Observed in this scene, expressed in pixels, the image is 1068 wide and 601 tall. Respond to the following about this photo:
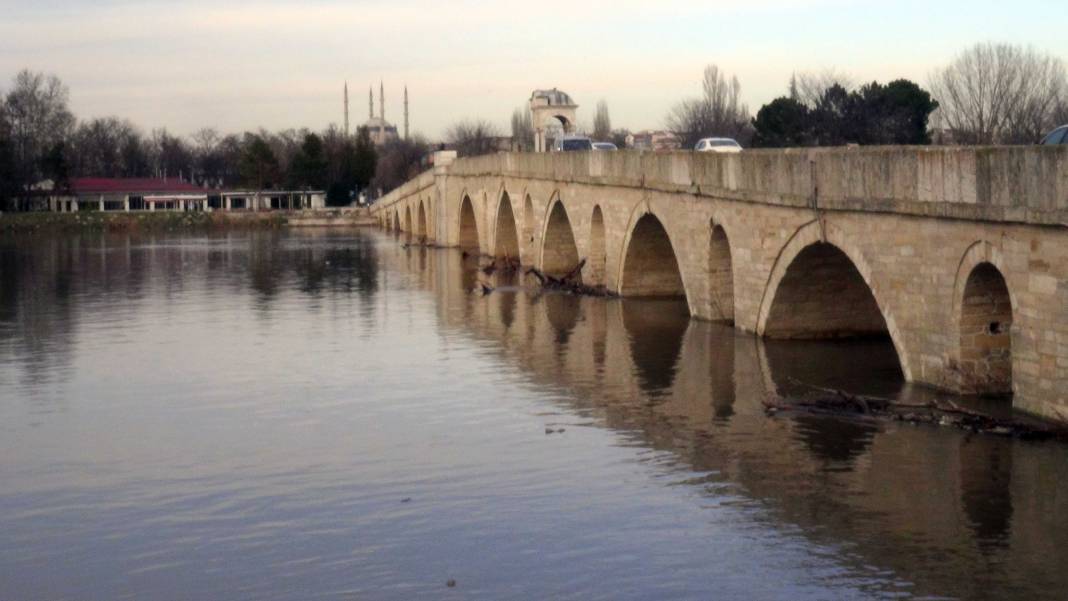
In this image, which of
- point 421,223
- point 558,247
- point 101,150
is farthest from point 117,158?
point 558,247

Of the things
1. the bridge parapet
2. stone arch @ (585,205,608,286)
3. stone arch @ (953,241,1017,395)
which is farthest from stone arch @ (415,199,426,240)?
stone arch @ (953,241,1017,395)

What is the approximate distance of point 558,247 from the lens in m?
37.0

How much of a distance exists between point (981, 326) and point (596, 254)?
638 inches

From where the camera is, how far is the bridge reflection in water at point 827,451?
37.4ft

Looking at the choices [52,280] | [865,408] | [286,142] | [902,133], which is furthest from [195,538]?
[286,142]

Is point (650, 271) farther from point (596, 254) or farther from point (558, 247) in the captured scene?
point (558, 247)

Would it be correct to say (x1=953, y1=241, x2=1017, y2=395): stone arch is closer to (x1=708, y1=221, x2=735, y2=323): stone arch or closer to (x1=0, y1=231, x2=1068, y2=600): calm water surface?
(x1=0, y1=231, x2=1068, y2=600): calm water surface

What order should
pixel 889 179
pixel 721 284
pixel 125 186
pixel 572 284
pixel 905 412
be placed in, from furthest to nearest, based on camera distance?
pixel 125 186 < pixel 572 284 < pixel 721 284 < pixel 889 179 < pixel 905 412

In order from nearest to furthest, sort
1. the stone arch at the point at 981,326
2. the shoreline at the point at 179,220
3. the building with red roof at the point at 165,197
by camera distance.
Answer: the stone arch at the point at 981,326 → the shoreline at the point at 179,220 → the building with red roof at the point at 165,197

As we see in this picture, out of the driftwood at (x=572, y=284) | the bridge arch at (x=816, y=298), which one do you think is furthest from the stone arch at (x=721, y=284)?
the driftwood at (x=572, y=284)

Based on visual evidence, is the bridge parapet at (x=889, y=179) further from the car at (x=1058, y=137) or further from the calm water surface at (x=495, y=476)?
the car at (x=1058, y=137)

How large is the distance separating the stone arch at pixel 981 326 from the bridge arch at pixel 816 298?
405 cm

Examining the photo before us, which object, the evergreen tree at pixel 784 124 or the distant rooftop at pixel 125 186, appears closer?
the evergreen tree at pixel 784 124

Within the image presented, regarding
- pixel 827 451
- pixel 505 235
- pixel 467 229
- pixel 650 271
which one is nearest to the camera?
pixel 827 451
